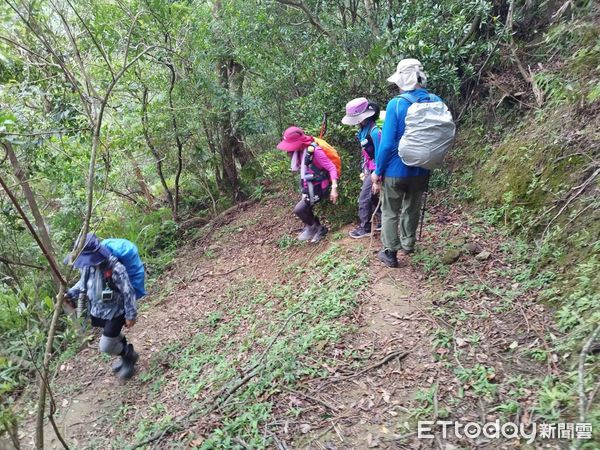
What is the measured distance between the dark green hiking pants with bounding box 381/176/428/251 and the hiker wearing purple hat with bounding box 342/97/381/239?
1.97ft

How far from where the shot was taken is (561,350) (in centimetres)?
319

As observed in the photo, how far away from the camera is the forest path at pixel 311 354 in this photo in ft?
10.6

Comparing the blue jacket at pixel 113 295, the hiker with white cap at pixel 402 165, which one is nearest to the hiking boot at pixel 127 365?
the blue jacket at pixel 113 295

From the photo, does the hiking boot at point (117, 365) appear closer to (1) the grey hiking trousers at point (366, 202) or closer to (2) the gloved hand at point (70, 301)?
(2) the gloved hand at point (70, 301)

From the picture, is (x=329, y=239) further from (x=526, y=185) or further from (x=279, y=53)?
(x=279, y=53)

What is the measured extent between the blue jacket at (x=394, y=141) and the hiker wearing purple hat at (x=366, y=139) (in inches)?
24.3

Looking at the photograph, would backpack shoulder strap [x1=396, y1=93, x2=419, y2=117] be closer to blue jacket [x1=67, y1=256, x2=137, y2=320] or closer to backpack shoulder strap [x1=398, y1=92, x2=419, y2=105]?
backpack shoulder strap [x1=398, y1=92, x2=419, y2=105]

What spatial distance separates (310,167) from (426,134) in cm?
215

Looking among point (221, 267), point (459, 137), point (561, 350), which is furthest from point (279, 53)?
point (561, 350)

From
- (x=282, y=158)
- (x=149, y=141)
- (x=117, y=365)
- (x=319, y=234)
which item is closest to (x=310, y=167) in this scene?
(x=319, y=234)

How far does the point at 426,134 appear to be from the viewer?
4.10m

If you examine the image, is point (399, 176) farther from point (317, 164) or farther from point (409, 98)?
point (317, 164)

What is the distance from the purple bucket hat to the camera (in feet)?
13.8

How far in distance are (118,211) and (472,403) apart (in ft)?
30.0
